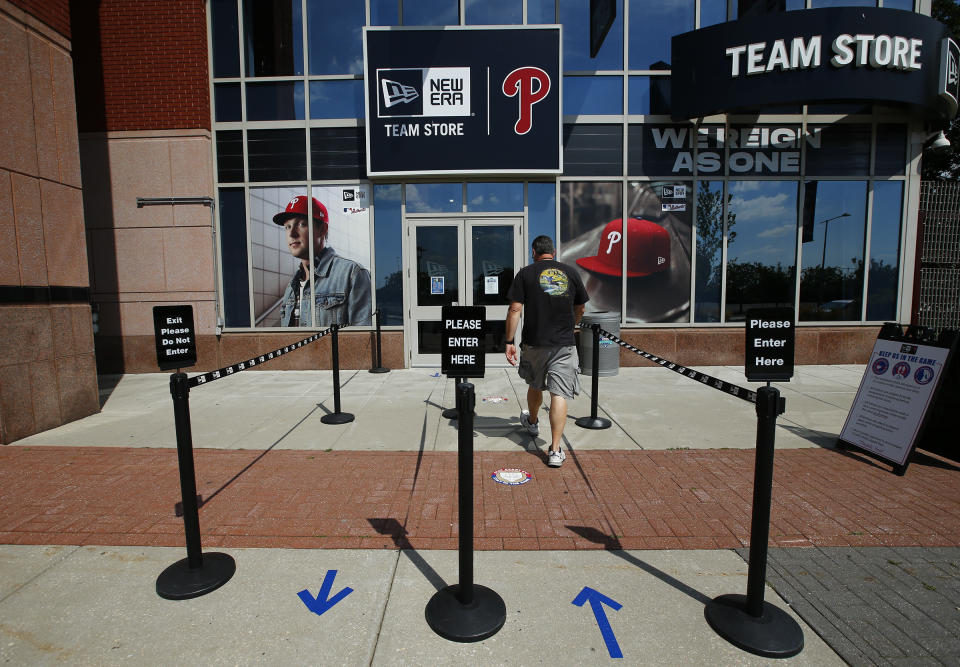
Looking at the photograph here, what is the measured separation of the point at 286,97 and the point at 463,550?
30.8ft

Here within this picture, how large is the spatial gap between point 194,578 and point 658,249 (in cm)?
884

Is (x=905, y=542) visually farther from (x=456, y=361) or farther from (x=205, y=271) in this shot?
(x=205, y=271)

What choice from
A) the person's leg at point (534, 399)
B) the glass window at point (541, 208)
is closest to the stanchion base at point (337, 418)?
the person's leg at point (534, 399)

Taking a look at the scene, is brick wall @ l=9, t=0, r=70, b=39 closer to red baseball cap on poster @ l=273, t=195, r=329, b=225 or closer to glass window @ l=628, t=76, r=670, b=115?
red baseball cap on poster @ l=273, t=195, r=329, b=225

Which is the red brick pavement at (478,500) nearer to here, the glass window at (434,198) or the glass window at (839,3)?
the glass window at (434,198)

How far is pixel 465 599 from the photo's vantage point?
2.65m

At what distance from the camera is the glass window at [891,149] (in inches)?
371

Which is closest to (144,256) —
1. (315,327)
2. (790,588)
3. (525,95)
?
(315,327)

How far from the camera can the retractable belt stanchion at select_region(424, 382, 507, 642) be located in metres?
2.52

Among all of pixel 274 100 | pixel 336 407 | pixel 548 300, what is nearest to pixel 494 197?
pixel 274 100

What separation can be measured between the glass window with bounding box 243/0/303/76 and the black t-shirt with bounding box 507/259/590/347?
291 inches

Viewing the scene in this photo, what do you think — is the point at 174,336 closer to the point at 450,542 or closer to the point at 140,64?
the point at 450,542

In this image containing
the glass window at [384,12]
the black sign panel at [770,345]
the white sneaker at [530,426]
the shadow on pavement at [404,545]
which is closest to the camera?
the shadow on pavement at [404,545]

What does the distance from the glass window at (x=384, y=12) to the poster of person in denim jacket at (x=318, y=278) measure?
A: 11.4 feet
